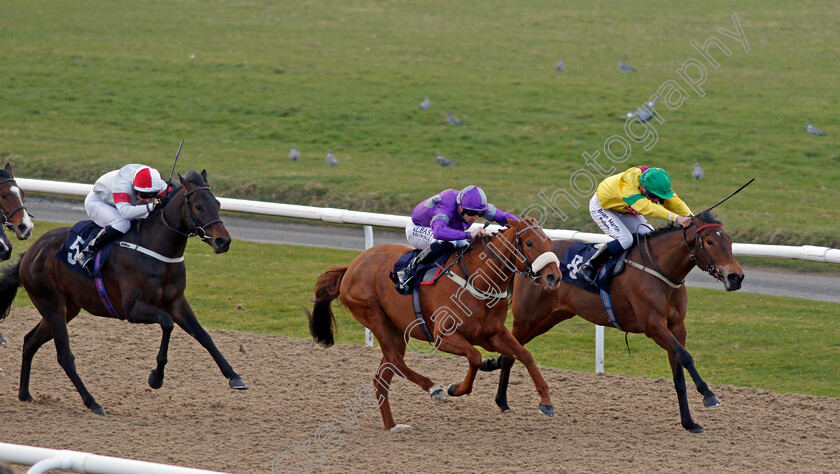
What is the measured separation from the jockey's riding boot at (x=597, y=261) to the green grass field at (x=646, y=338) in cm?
A: 126

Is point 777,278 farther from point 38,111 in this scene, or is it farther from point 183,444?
point 38,111

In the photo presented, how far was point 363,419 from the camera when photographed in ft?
19.8

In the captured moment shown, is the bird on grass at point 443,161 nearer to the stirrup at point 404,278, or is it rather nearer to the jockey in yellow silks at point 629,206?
the jockey in yellow silks at point 629,206

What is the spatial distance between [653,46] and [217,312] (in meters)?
15.9

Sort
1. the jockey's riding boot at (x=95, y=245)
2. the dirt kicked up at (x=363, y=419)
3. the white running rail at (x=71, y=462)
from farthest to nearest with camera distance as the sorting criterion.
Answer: the jockey's riding boot at (x=95, y=245) → the dirt kicked up at (x=363, y=419) → the white running rail at (x=71, y=462)

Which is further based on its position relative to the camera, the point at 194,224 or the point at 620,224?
the point at 620,224

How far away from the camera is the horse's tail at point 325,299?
6.35m

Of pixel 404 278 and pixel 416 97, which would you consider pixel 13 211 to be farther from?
pixel 416 97

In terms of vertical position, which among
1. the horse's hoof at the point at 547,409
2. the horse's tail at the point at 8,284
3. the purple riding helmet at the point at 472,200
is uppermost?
the purple riding helmet at the point at 472,200

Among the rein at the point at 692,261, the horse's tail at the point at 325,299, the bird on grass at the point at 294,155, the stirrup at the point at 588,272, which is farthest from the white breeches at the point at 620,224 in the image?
the bird on grass at the point at 294,155

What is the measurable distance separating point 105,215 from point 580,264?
10.1 feet

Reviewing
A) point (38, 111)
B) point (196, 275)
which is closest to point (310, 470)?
point (196, 275)

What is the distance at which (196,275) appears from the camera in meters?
9.89

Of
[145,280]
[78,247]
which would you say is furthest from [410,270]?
[78,247]
